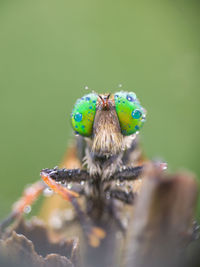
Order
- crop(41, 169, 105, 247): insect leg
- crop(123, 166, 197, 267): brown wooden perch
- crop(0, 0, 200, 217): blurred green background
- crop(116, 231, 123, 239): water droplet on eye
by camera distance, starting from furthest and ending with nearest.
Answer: crop(0, 0, 200, 217): blurred green background, crop(116, 231, 123, 239): water droplet on eye, crop(41, 169, 105, 247): insect leg, crop(123, 166, 197, 267): brown wooden perch

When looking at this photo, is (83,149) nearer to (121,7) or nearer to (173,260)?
(173,260)

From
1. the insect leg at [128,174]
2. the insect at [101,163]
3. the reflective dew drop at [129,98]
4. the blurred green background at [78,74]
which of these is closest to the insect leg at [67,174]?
the insect at [101,163]

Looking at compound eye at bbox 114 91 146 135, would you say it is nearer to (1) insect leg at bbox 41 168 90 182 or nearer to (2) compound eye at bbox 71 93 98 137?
(2) compound eye at bbox 71 93 98 137

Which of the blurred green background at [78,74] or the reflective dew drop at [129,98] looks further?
the blurred green background at [78,74]

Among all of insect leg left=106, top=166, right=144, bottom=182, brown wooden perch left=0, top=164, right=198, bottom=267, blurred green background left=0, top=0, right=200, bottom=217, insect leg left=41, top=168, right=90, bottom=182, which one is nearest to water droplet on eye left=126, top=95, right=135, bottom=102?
insect leg left=106, top=166, right=144, bottom=182

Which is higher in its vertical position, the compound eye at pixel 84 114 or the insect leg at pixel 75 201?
the compound eye at pixel 84 114

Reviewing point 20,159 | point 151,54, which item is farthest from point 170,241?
point 151,54

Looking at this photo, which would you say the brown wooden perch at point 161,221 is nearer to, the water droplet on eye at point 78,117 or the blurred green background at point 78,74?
the water droplet on eye at point 78,117

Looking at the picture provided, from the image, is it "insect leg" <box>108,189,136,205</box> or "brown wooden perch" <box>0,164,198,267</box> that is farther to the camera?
"insect leg" <box>108,189,136,205</box>
